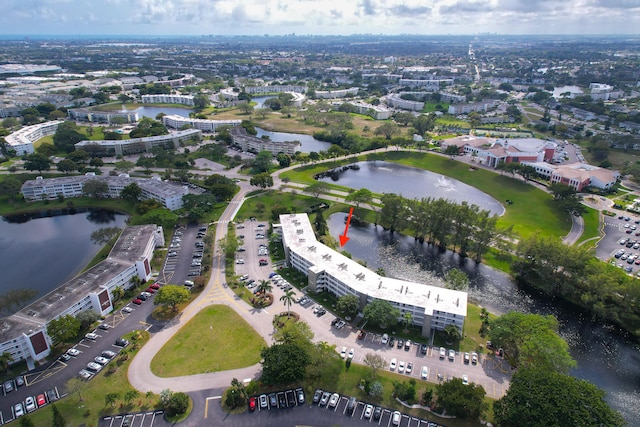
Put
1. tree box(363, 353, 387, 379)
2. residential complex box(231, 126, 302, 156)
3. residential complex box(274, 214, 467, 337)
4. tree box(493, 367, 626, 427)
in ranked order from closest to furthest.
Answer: tree box(493, 367, 626, 427)
tree box(363, 353, 387, 379)
residential complex box(274, 214, 467, 337)
residential complex box(231, 126, 302, 156)

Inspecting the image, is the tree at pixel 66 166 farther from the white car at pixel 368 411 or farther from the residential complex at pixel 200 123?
the white car at pixel 368 411

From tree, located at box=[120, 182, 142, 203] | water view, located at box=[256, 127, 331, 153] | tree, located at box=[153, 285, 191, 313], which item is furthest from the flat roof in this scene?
water view, located at box=[256, 127, 331, 153]

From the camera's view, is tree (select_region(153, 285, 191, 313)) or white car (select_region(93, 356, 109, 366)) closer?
white car (select_region(93, 356, 109, 366))

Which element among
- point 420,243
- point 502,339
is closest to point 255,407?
point 502,339

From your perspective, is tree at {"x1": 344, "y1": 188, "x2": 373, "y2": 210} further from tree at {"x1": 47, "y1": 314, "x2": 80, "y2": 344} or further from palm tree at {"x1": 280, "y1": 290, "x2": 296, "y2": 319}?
tree at {"x1": 47, "y1": 314, "x2": 80, "y2": 344}

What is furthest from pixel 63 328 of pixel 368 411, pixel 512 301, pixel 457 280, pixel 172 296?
pixel 512 301

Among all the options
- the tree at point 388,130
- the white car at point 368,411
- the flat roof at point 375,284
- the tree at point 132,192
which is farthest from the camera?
the tree at point 388,130

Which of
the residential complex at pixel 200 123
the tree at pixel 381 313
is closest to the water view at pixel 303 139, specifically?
the residential complex at pixel 200 123
